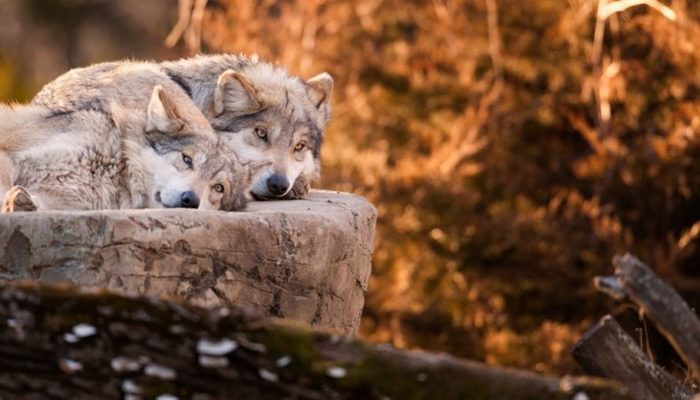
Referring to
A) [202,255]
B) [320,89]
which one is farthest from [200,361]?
[320,89]

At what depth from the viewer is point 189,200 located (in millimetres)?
6016

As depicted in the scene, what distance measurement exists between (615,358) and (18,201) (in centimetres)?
259

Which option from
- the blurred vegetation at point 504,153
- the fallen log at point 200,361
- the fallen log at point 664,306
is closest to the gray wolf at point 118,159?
the fallen log at point 200,361

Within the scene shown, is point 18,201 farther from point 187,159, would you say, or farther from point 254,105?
point 254,105

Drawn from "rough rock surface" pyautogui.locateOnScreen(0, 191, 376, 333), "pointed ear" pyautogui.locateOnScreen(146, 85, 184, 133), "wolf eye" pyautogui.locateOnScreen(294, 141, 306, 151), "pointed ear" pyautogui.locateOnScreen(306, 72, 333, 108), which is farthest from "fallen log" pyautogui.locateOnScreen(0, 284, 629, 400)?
"pointed ear" pyautogui.locateOnScreen(306, 72, 333, 108)

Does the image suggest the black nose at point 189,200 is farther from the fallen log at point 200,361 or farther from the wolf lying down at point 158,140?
the fallen log at point 200,361

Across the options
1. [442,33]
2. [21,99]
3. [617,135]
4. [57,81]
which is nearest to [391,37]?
[442,33]

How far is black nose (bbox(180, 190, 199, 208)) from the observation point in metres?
6.02

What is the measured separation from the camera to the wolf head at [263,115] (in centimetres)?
707

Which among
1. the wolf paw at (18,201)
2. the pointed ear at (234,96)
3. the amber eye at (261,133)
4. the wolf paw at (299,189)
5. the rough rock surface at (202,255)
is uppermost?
the pointed ear at (234,96)

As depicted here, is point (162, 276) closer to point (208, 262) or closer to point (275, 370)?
point (208, 262)

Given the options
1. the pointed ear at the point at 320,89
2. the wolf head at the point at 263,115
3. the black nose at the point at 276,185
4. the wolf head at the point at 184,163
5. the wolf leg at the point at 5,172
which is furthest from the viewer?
the pointed ear at the point at 320,89

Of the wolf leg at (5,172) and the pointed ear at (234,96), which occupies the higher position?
the pointed ear at (234,96)

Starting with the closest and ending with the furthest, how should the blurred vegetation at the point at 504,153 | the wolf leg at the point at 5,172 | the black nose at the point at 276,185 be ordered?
the wolf leg at the point at 5,172
the black nose at the point at 276,185
the blurred vegetation at the point at 504,153
